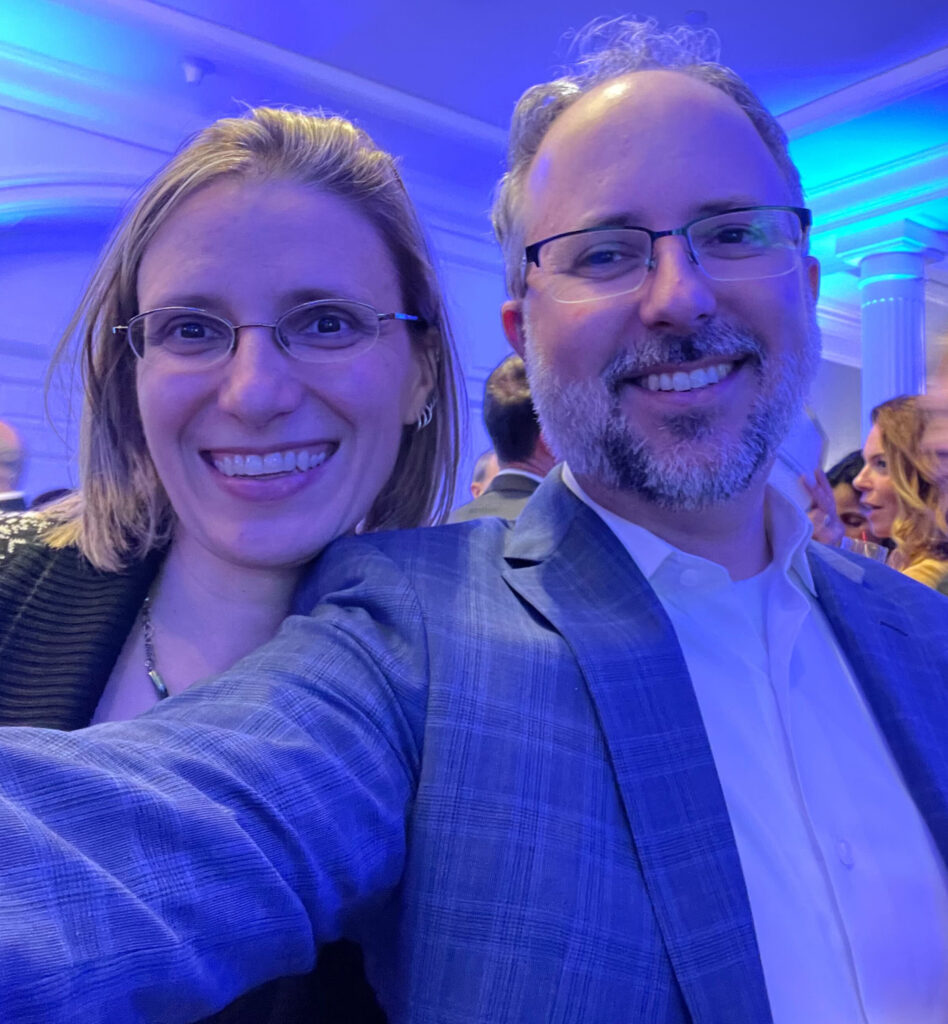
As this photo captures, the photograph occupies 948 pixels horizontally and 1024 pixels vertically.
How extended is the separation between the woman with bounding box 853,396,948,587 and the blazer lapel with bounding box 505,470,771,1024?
1529 mm

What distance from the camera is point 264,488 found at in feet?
3.25

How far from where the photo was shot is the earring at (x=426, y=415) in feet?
3.79

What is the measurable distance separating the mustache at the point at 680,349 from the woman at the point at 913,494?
1411 mm

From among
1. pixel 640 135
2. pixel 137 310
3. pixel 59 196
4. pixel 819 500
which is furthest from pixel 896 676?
pixel 59 196

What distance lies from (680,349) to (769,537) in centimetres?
33

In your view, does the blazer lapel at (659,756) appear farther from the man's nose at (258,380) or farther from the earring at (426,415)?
the man's nose at (258,380)

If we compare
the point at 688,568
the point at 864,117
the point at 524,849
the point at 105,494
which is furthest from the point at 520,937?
the point at 864,117

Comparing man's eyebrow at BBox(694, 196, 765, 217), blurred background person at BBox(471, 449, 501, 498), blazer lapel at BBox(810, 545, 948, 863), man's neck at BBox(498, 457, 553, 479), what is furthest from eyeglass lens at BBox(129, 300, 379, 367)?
blurred background person at BBox(471, 449, 501, 498)

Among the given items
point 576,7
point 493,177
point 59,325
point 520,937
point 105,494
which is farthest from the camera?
point 493,177

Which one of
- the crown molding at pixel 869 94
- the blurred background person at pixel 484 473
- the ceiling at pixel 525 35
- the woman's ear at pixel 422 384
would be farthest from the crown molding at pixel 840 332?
the woman's ear at pixel 422 384

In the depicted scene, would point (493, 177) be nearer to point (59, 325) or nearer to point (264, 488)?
point (59, 325)

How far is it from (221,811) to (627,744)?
394mm

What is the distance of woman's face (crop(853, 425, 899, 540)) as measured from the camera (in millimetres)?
3059

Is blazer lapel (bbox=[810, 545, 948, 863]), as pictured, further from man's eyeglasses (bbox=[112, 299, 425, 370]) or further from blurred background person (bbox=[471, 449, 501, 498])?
blurred background person (bbox=[471, 449, 501, 498])
